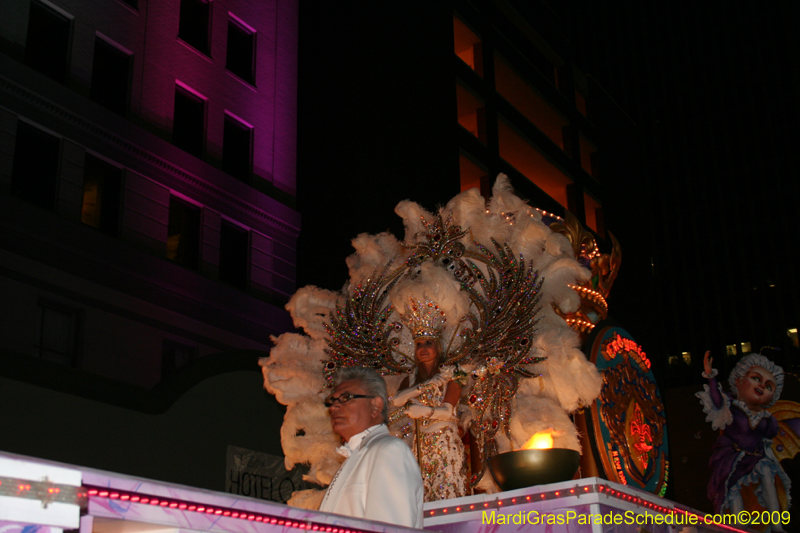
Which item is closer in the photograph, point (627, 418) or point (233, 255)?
point (627, 418)

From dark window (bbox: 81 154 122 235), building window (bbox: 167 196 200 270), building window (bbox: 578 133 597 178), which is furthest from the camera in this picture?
building window (bbox: 578 133 597 178)

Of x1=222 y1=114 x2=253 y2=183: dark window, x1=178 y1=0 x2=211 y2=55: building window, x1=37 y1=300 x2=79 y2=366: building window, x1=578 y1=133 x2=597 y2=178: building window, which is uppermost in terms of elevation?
x1=578 y1=133 x2=597 y2=178: building window

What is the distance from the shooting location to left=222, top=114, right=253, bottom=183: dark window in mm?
11969

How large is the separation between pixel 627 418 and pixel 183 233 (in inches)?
309

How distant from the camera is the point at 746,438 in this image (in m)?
7.38

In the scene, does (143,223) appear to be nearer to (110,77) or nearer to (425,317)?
(110,77)

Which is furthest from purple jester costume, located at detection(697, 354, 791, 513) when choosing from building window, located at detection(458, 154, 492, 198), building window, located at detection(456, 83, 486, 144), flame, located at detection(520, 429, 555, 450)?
building window, located at detection(456, 83, 486, 144)

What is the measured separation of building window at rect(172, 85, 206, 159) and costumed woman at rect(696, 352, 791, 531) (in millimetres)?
7603

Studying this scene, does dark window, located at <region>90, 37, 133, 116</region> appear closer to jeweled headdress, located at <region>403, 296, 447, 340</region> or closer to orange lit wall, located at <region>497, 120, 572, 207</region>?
jeweled headdress, located at <region>403, 296, 447, 340</region>

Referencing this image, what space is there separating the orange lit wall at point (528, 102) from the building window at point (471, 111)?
1.51m

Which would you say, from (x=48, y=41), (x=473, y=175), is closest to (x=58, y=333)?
(x=48, y=41)

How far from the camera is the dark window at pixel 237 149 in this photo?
1197 centimetres

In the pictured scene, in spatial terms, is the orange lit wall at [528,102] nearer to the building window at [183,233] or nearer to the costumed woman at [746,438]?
the building window at [183,233]

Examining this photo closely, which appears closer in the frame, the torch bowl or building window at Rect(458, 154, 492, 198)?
the torch bowl
